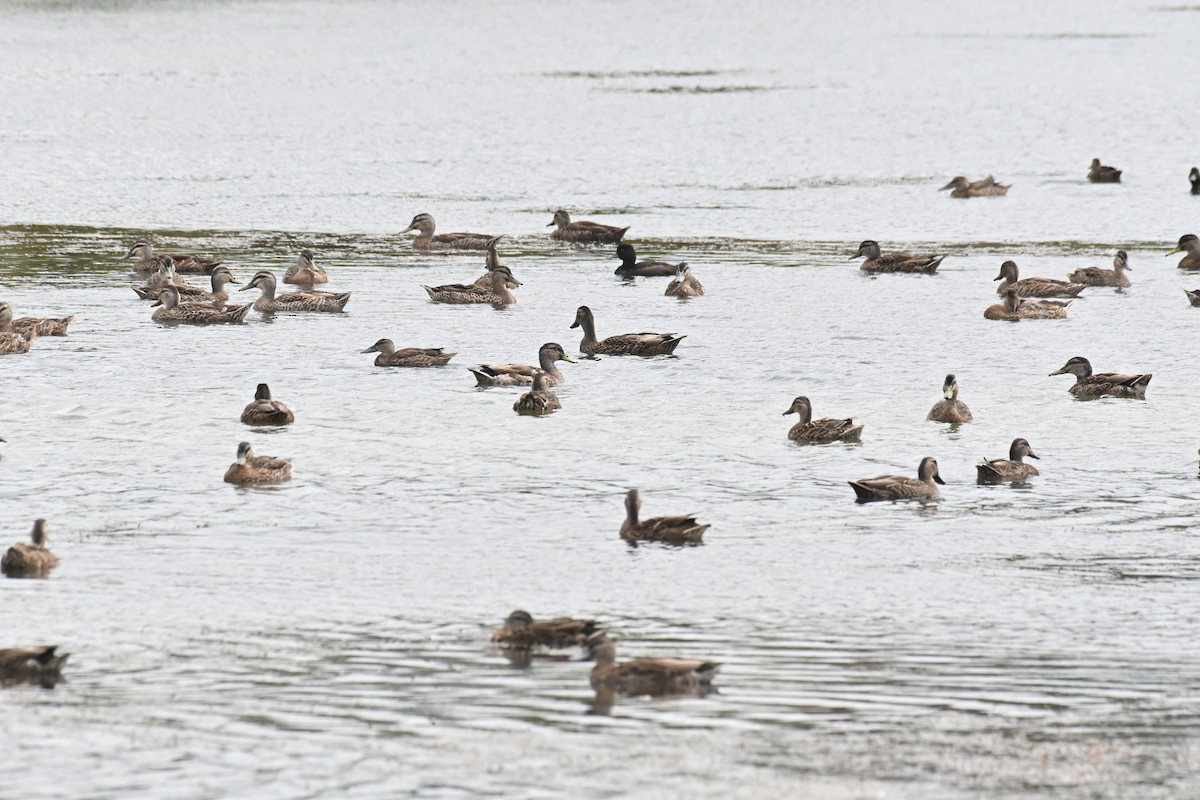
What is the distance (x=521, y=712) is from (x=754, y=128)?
3946 centimetres

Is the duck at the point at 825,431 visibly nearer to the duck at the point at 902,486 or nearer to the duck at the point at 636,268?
the duck at the point at 902,486

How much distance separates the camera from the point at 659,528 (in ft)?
46.5

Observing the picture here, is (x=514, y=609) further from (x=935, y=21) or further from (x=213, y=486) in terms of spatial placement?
(x=935, y=21)

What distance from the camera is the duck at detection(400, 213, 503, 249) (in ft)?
Answer: 102

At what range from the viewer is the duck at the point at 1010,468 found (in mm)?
16234

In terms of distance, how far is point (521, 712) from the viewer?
1064cm

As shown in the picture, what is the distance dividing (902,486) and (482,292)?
11.8 meters

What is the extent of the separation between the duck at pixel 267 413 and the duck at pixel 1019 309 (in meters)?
10.9

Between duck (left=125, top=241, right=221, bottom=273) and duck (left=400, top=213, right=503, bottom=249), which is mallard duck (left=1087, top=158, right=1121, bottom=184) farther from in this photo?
duck (left=125, top=241, right=221, bottom=273)

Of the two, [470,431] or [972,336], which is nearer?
[470,431]

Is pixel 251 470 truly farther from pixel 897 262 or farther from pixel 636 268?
pixel 897 262

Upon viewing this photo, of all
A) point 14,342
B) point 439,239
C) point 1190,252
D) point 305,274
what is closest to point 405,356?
point 14,342

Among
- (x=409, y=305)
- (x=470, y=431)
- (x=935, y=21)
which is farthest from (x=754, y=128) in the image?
(x=935, y=21)

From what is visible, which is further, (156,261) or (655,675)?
(156,261)
